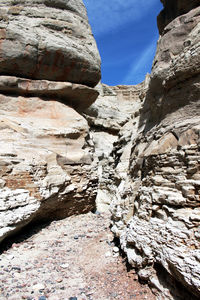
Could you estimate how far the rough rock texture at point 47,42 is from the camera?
7.36 m

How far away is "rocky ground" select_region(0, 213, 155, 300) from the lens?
128 inches

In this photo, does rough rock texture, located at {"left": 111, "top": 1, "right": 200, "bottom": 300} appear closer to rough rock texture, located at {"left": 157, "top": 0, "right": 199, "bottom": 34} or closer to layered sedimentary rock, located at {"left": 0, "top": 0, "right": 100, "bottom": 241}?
rough rock texture, located at {"left": 157, "top": 0, "right": 199, "bottom": 34}

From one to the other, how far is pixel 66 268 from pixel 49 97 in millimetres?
5924

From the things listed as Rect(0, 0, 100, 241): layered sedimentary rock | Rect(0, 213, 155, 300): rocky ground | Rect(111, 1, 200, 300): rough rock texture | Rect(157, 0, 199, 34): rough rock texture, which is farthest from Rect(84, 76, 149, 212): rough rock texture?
Rect(111, 1, 200, 300): rough rock texture

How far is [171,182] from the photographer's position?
135 inches

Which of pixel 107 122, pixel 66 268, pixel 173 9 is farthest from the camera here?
pixel 107 122

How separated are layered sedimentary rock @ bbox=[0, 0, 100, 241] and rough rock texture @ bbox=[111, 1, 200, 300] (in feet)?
7.93

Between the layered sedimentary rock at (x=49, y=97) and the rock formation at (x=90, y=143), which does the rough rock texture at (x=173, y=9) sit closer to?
the rock formation at (x=90, y=143)

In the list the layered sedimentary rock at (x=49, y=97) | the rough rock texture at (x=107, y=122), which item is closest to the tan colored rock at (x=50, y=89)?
the layered sedimentary rock at (x=49, y=97)

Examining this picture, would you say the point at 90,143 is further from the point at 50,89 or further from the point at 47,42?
the point at 47,42

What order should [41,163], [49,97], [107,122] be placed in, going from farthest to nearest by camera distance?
[107,122]
[49,97]
[41,163]

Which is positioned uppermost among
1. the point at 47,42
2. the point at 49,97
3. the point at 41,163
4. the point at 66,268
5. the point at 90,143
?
the point at 47,42

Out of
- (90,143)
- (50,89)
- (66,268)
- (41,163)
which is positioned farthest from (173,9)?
(66,268)

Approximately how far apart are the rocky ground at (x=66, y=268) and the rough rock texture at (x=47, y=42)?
5.44m
